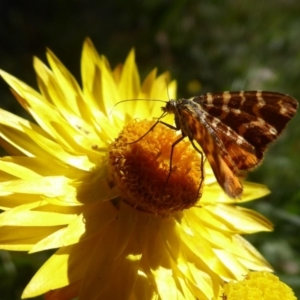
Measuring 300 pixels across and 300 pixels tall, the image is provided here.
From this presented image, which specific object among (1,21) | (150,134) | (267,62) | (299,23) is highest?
(1,21)

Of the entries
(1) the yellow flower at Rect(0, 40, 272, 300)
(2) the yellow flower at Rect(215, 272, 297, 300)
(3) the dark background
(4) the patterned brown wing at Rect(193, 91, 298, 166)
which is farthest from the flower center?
(3) the dark background

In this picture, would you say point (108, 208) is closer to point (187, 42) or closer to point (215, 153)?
point (215, 153)

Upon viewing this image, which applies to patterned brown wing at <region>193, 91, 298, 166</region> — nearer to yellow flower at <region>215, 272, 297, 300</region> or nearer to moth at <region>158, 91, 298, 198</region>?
moth at <region>158, 91, 298, 198</region>

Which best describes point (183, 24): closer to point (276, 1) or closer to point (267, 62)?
point (267, 62)

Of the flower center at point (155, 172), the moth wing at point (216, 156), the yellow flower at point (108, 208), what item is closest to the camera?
the moth wing at point (216, 156)

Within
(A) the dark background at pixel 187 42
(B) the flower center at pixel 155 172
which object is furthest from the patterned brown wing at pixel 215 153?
(A) the dark background at pixel 187 42

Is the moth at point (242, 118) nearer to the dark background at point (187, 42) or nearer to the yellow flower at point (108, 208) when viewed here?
the yellow flower at point (108, 208)

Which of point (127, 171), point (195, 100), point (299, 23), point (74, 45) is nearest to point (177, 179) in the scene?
point (127, 171)
